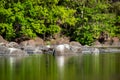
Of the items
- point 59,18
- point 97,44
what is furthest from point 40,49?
point 97,44

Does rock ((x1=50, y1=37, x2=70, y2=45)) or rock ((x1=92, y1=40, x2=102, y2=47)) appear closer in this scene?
rock ((x1=50, y1=37, x2=70, y2=45))

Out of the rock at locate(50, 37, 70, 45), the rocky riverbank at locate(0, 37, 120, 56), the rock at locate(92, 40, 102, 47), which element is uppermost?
the rocky riverbank at locate(0, 37, 120, 56)

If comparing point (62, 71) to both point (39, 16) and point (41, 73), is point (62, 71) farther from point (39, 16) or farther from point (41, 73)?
point (39, 16)

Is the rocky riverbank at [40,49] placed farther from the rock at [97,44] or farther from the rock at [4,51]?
the rock at [97,44]

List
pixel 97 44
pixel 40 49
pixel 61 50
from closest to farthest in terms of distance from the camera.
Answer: pixel 61 50 < pixel 40 49 < pixel 97 44

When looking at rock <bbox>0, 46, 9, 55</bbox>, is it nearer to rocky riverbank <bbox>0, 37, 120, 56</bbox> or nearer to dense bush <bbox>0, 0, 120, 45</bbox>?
rocky riverbank <bbox>0, 37, 120, 56</bbox>

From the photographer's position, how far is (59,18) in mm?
60438

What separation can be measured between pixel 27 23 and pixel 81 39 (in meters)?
8.41

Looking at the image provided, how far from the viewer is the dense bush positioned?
186 ft

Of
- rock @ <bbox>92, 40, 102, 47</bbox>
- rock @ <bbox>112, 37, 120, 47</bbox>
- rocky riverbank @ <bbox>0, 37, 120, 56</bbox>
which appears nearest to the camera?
rocky riverbank @ <bbox>0, 37, 120, 56</bbox>

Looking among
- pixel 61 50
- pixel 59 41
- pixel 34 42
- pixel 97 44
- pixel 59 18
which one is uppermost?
pixel 59 18

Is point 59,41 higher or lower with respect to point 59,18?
lower

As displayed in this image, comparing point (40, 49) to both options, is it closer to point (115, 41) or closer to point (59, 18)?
point (59, 18)

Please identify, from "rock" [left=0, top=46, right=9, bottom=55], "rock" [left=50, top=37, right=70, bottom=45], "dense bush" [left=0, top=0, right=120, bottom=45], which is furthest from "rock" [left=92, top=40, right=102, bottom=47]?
"rock" [left=0, top=46, right=9, bottom=55]
